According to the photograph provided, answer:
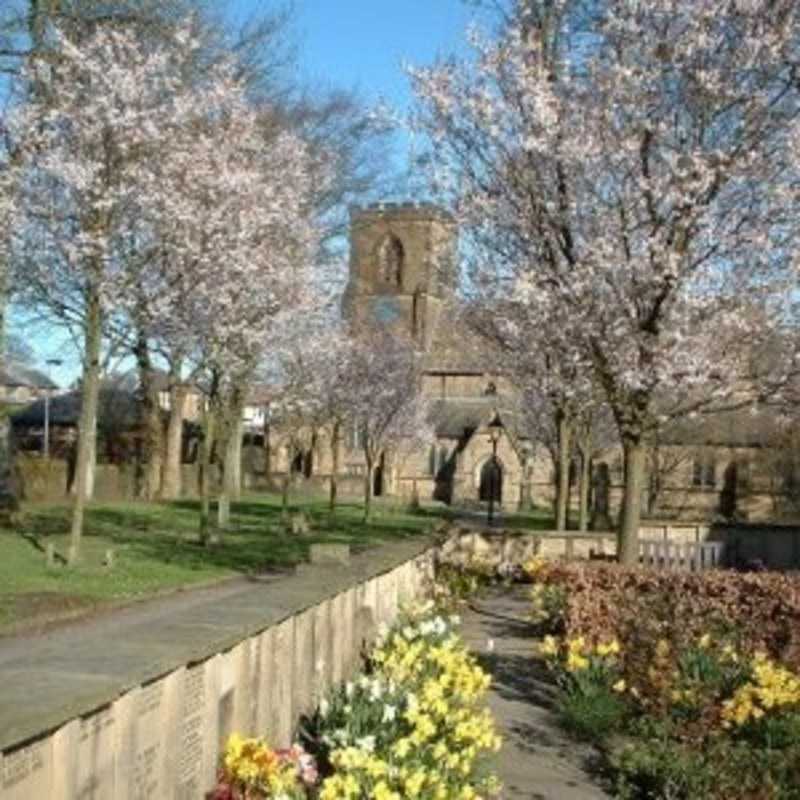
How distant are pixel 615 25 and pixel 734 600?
278 inches

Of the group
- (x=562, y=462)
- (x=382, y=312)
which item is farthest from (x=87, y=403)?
(x=382, y=312)

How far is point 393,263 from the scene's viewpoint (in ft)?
312

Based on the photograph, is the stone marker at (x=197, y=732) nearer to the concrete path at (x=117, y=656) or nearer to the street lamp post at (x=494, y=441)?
the concrete path at (x=117, y=656)

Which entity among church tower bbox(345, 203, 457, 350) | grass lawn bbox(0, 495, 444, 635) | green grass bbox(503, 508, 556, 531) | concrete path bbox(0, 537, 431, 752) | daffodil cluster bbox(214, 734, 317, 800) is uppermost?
church tower bbox(345, 203, 457, 350)

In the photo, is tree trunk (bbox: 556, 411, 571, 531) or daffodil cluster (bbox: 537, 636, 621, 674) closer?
daffodil cluster (bbox: 537, 636, 621, 674)

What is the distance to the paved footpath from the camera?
8609mm

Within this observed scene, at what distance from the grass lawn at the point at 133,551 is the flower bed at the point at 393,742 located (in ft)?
22.5

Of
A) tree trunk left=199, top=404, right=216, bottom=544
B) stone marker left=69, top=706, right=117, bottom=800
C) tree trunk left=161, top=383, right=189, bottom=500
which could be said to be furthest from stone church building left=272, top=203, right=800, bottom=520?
stone marker left=69, top=706, right=117, bottom=800

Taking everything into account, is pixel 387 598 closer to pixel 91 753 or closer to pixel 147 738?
pixel 147 738

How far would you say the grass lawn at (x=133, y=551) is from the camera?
58.6 feet

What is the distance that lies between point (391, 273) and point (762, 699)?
284 ft

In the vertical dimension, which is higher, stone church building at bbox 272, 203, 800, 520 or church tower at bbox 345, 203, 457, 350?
church tower at bbox 345, 203, 457, 350

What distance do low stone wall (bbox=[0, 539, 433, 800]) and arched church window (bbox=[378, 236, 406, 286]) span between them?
84869 mm

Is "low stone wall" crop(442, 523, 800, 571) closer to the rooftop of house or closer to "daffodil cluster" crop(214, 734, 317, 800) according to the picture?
"daffodil cluster" crop(214, 734, 317, 800)
